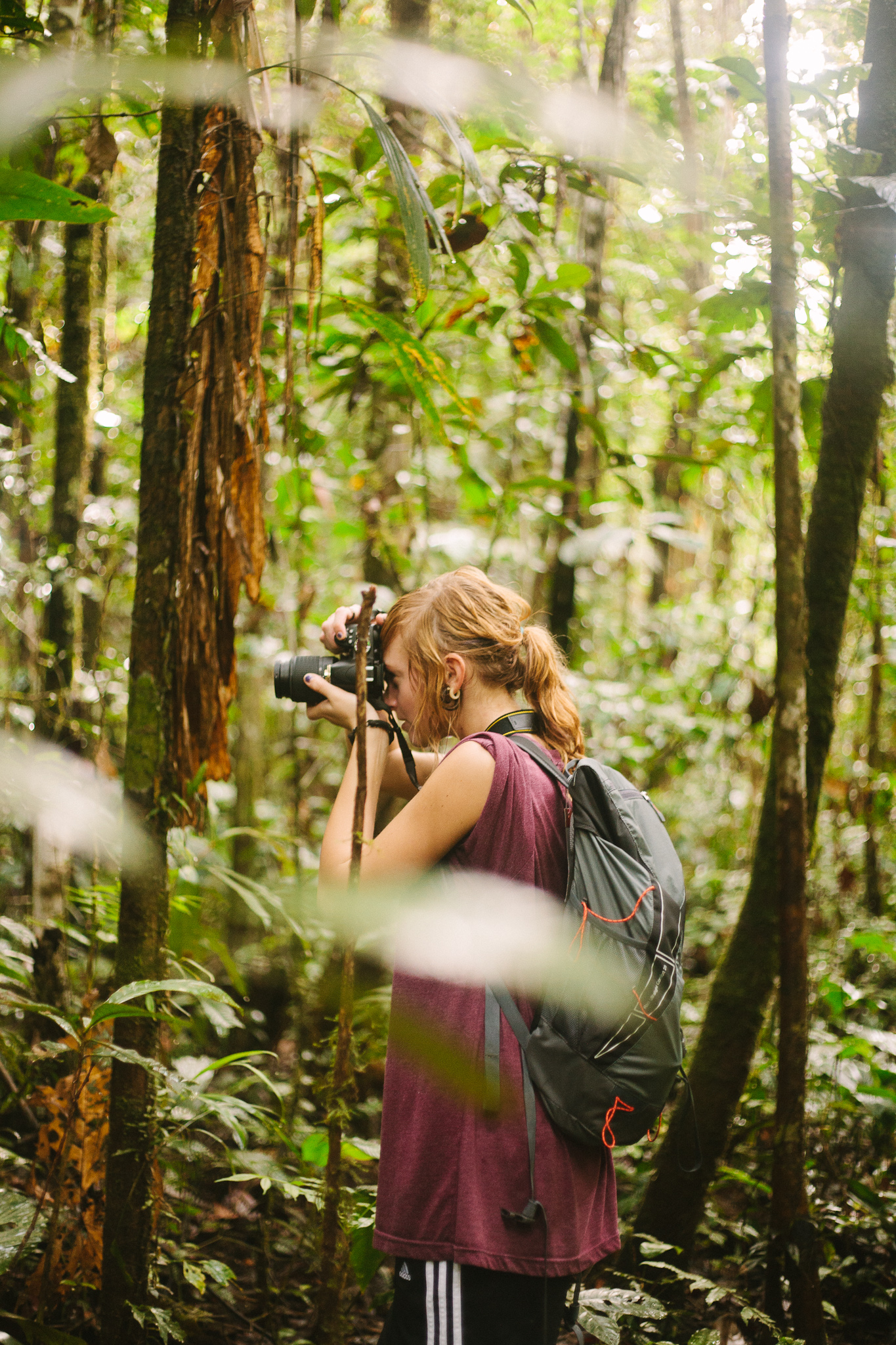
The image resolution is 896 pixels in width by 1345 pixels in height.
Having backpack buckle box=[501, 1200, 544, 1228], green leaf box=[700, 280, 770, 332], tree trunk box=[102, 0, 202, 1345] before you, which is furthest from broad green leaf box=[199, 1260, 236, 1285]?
green leaf box=[700, 280, 770, 332]

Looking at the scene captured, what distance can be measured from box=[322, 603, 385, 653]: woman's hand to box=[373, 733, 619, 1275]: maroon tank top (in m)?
0.51

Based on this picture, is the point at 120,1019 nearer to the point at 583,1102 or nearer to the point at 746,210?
the point at 583,1102

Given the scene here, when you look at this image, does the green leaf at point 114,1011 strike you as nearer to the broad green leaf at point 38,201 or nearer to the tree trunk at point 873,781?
the broad green leaf at point 38,201

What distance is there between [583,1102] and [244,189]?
5.99ft

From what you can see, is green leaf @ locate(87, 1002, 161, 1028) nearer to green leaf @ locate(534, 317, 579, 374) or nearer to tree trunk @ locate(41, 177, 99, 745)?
tree trunk @ locate(41, 177, 99, 745)

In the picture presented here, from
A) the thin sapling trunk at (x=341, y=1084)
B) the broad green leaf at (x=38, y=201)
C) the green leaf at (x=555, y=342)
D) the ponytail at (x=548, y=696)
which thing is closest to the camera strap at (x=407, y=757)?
the thin sapling trunk at (x=341, y=1084)

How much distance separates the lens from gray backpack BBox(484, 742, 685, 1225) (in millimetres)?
1383

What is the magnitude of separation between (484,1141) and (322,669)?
0.93 metres

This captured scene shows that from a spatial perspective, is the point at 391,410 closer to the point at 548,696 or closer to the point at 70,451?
the point at 70,451

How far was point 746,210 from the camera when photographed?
7.69ft

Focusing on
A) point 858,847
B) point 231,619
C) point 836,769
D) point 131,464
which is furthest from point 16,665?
point 858,847

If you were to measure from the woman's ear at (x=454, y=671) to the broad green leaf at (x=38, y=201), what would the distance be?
0.94m

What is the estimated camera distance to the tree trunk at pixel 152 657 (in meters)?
1.70

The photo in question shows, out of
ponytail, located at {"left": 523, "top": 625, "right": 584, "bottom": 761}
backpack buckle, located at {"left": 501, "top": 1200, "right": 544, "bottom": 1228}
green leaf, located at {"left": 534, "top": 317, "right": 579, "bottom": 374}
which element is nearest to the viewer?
backpack buckle, located at {"left": 501, "top": 1200, "right": 544, "bottom": 1228}
